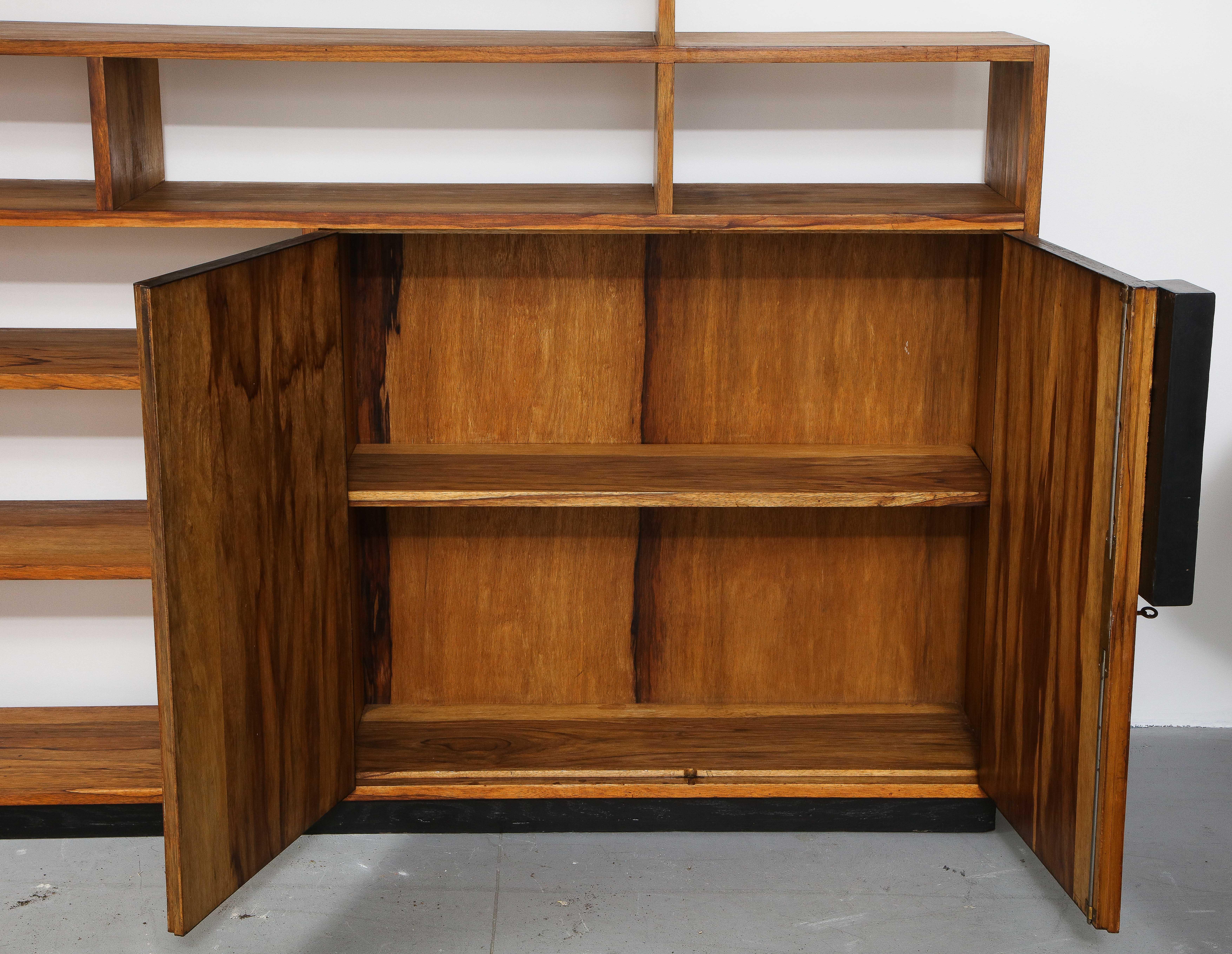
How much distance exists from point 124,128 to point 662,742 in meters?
1.53

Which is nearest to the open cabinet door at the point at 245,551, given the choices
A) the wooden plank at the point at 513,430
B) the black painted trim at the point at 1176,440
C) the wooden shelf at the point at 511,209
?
the wooden shelf at the point at 511,209

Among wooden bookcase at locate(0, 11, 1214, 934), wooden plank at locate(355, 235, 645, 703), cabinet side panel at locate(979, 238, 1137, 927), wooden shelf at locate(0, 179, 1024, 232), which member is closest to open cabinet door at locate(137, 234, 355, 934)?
wooden bookcase at locate(0, 11, 1214, 934)

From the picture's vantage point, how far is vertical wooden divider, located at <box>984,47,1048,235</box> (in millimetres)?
2172

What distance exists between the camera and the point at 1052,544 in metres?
2.08

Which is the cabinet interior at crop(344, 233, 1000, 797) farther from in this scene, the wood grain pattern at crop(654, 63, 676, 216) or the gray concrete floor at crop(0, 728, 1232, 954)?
the wood grain pattern at crop(654, 63, 676, 216)

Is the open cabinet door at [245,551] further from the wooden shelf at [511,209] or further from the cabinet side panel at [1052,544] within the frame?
the cabinet side panel at [1052,544]

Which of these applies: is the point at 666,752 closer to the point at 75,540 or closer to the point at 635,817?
the point at 635,817

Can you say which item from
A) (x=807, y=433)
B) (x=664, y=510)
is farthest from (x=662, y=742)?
(x=807, y=433)

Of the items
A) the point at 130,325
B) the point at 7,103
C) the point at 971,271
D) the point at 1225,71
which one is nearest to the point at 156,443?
the point at 130,325

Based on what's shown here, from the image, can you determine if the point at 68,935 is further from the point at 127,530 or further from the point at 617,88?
the point at 617,88

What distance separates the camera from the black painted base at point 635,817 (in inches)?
98.0

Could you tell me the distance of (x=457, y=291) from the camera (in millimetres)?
2547

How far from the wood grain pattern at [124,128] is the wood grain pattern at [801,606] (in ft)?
3.85

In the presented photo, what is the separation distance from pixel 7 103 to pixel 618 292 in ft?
4.06
